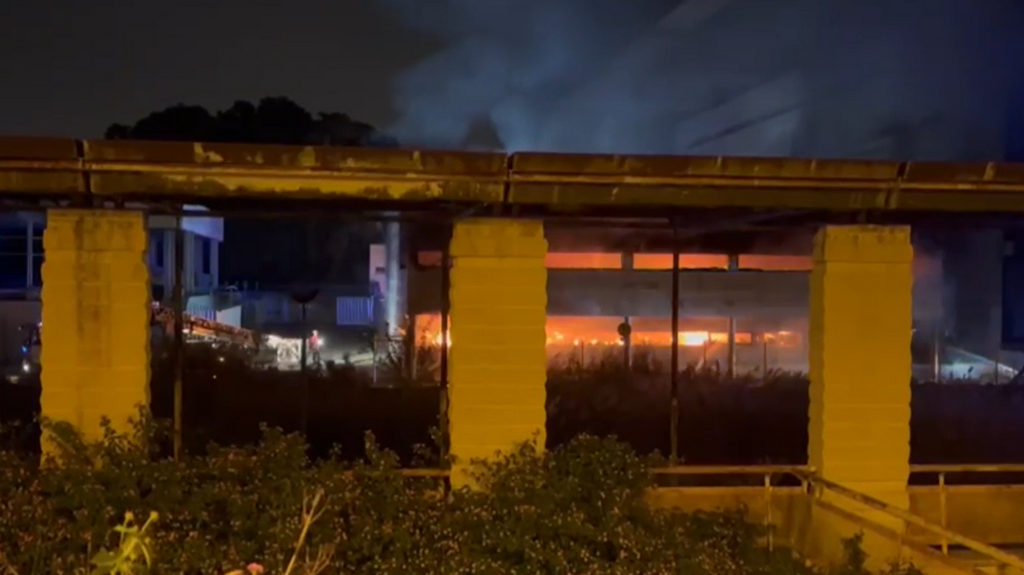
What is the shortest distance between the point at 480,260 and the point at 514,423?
122cm

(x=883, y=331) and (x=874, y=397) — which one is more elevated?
(x=883, y=331)

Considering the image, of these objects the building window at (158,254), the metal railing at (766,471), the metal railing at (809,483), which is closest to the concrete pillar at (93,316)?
the metal railing at (809,483)

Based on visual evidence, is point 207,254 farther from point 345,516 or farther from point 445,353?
point 345,516

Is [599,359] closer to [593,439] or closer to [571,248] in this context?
[571,248]

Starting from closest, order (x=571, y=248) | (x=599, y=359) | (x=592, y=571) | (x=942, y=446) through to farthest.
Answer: (x=592, y=571), (x=942, y=446), (x=571, y=248), (x=599, y=359)

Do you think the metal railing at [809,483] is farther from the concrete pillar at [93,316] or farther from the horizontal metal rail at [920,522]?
the concrete pillar at [93,316]

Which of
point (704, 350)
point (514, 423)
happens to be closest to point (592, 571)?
point (514, 423)

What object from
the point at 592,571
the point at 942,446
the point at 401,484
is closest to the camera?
the point at 592,571

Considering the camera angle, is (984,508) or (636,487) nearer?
(636,487)

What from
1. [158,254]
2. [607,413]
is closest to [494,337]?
[607,413]

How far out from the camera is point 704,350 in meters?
22.8

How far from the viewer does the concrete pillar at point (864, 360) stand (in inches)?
327

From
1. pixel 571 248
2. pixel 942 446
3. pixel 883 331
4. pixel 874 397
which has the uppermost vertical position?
pixel 571 248

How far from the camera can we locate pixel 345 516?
712 centimetres
